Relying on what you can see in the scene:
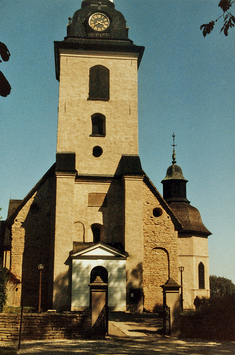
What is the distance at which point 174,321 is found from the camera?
15.0 meters

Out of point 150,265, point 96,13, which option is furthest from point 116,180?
point 96,13

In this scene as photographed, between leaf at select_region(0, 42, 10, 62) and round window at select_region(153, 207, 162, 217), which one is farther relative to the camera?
round window at select_region(153, 207, 162, 217)

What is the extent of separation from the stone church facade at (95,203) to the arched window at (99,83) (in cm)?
6

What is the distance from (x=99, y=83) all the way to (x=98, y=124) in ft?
8.57

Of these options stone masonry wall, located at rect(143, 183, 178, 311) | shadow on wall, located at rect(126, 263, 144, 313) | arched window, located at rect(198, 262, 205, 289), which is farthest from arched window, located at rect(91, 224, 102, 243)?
arched window, located at rect(198, 262, 205, 289)

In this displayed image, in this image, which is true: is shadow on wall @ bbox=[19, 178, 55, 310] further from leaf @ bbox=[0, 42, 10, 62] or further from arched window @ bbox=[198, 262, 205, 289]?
leaf @ bbox=[0, 42, 10, 62]

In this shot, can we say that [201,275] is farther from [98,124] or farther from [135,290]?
[98,124]

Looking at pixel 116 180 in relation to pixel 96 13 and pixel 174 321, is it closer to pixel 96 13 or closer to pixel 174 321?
pixel 96 13

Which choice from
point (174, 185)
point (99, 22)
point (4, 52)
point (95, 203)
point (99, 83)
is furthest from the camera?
point (174, 185)

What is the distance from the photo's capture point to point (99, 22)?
98.2 feet

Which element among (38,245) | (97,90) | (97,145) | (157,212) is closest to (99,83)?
(97,90)

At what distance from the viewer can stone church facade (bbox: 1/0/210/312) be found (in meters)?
24.5

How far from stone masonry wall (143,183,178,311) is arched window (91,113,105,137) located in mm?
4441

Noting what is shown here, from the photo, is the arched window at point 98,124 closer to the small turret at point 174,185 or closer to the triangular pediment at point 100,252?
the triangular pediment at point 100,252
